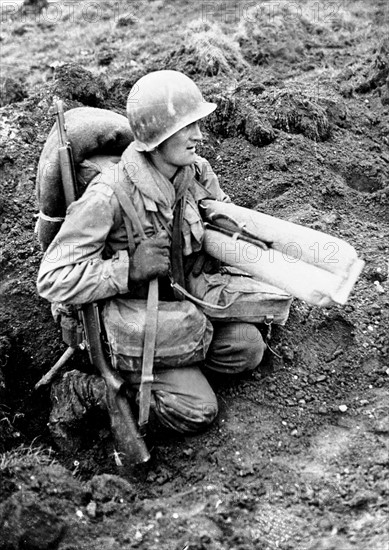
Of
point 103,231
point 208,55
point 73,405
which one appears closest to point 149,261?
point 103,231

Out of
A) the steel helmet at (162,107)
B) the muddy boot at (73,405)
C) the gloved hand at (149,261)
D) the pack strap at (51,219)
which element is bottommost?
the muddy boot at (73,405)

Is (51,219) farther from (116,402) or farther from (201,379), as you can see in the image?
(201,379)

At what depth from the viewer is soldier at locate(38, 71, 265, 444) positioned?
4.59 metres

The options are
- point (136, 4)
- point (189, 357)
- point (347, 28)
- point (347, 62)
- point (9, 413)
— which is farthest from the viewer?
point (136, 4)

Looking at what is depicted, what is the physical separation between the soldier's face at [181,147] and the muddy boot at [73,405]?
1552 mm

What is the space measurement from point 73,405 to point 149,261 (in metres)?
1.26

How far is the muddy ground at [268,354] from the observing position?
4328mm

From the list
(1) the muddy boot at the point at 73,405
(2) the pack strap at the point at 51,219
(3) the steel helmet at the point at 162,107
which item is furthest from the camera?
(1) the muddy boot at the point at 73,405

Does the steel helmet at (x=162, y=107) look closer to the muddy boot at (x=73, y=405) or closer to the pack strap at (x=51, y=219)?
the pack strap at (x=51, y=219)

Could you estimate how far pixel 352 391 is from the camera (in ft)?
17.2

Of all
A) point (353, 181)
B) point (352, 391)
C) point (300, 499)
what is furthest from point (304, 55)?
point (300, 499)

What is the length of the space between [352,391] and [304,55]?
588cm

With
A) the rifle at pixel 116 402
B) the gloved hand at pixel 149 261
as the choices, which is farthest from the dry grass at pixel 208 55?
the gloved hand at pixel 149 261

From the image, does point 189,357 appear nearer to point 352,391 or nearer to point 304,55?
point 352,391
